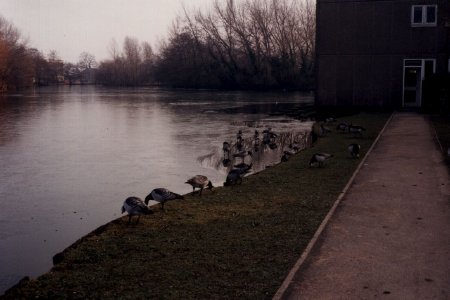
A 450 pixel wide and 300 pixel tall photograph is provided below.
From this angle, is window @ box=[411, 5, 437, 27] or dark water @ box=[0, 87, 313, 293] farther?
window @ box=[411, 5, 437, 27]

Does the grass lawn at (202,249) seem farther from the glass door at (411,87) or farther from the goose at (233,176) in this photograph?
the glass door at (411,87)

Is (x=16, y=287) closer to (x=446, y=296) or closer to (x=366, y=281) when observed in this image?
(x=366, y=281)

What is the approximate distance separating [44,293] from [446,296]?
587 cm

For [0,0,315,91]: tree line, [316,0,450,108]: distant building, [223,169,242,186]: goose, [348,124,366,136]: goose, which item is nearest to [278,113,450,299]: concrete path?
[223,169,242,186]: goose

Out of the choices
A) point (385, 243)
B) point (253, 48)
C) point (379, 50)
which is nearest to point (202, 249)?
point (385, 243)

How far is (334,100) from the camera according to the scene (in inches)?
1634

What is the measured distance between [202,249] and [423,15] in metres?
34.8

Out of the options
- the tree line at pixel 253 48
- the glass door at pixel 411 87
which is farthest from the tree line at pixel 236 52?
the glass door at pixel 411 87

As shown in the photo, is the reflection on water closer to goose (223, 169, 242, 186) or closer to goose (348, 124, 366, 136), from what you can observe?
goose (223, 169, 242, 186)

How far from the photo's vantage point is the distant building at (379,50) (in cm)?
3778

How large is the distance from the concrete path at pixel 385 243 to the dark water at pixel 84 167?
5.03m

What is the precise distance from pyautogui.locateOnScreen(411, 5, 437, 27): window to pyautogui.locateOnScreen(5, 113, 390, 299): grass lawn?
92.3 feet

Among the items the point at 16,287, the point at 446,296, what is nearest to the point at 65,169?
the point at 16,287

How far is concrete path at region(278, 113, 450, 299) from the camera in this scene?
721 cm
